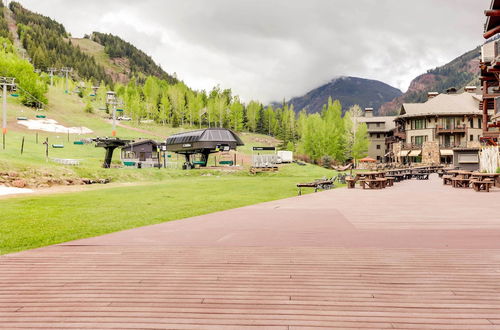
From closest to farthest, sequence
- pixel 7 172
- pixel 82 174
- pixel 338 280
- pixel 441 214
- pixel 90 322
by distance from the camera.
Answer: pixel 90 322 < pixel 338 280 < pixel 441 214 < pixel 7 172 < pixel 82 174

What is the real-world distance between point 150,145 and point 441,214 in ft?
150

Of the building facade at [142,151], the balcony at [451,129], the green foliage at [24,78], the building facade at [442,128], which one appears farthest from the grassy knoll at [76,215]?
the green foliage at [24,78]

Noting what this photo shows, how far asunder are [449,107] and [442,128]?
4232mm

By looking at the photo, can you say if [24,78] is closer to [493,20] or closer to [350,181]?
[350,181]

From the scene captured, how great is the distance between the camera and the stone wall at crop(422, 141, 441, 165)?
59188mm

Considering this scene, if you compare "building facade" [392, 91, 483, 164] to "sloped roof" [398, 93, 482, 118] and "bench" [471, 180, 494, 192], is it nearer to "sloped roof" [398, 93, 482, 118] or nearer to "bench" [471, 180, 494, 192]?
"sloped roof" [398, 93, 482, 118]

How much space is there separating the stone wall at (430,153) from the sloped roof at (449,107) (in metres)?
5.28

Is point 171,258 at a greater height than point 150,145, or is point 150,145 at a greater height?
point 150,145

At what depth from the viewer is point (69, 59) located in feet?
590

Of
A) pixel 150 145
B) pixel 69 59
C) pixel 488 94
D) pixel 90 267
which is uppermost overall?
pixel 69 59

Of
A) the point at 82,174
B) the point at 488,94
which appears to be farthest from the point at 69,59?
the point at 488,94

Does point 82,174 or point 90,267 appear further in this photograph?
point 82,174

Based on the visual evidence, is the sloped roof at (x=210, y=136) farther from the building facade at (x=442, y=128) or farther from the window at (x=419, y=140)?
the window at (x=419, y=140)

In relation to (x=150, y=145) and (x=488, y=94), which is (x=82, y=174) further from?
(x=488, y=94)
